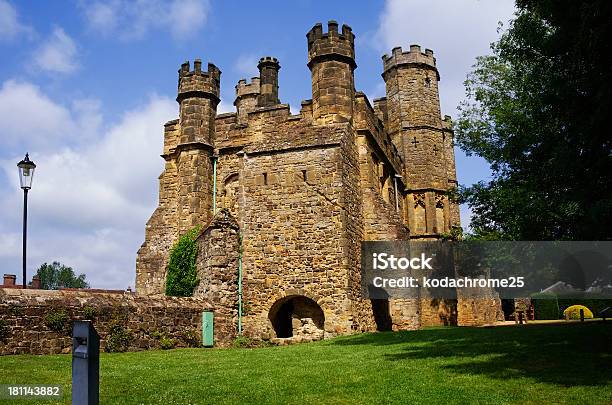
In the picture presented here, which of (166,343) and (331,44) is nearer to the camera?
(166,343)

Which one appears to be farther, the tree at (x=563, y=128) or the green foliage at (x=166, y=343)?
the green foliage at (x=166, y=343)

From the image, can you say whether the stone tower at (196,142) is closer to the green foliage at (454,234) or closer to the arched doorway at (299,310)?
the arched doorway at (299,310)

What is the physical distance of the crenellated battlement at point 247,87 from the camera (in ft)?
110

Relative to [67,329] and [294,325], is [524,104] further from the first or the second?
[67,329]

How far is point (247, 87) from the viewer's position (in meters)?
33.8

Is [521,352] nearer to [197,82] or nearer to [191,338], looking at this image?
[191,338]

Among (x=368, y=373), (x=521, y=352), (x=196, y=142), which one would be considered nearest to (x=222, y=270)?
(x=196, y=142)

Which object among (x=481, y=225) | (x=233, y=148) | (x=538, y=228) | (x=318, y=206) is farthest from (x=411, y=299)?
(x=233, y=148)

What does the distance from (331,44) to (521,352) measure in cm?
1293

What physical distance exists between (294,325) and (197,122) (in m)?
8.94

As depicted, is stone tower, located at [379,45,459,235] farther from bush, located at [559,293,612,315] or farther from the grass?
the grass

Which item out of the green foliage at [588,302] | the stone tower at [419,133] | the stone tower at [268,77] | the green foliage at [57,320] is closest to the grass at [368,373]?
the green foliage at [57,320]

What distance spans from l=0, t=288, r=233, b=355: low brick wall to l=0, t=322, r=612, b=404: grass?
86 centimetres

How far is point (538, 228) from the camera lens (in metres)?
15.3
